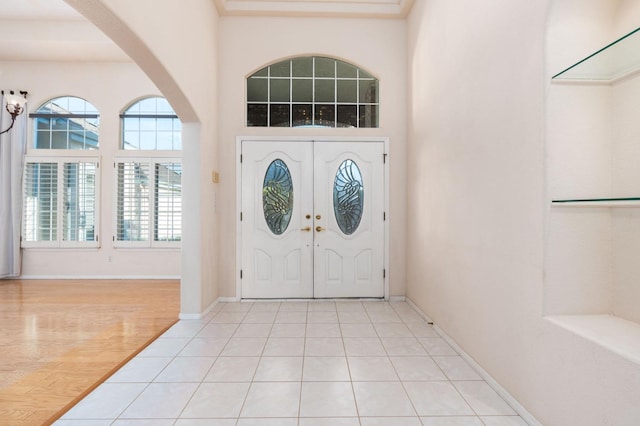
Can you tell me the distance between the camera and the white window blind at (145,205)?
5809 millimetres

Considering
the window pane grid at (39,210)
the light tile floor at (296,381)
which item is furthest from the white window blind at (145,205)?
the light tile floor at (296,381)

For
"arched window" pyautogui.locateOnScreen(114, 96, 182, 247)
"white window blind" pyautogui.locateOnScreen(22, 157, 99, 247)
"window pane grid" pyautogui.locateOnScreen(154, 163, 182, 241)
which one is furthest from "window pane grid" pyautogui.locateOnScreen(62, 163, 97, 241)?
"window pane grid" pyautogui.locateOnScreen(154, 163, 182, 241)

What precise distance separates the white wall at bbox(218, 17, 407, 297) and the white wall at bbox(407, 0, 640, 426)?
1315mm

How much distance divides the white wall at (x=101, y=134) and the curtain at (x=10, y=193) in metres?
0.17

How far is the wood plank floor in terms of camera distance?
6.97ft

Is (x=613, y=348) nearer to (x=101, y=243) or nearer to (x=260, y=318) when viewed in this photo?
(x=260, y=318)

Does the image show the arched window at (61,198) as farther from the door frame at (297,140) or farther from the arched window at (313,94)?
the arched window at (313,94)

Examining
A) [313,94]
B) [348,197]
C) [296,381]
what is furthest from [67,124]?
[296,381]

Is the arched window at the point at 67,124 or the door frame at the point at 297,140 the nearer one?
the door frame at the point at 297,140

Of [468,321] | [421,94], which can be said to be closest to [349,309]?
[468,321]

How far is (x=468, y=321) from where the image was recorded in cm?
261

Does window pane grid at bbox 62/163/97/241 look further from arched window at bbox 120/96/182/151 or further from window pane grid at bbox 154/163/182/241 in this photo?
window pane grid at bbox 154/163/182/241

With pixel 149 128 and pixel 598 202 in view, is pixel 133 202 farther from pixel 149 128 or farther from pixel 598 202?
pixel 598 202

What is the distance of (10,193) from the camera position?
5656 mm
